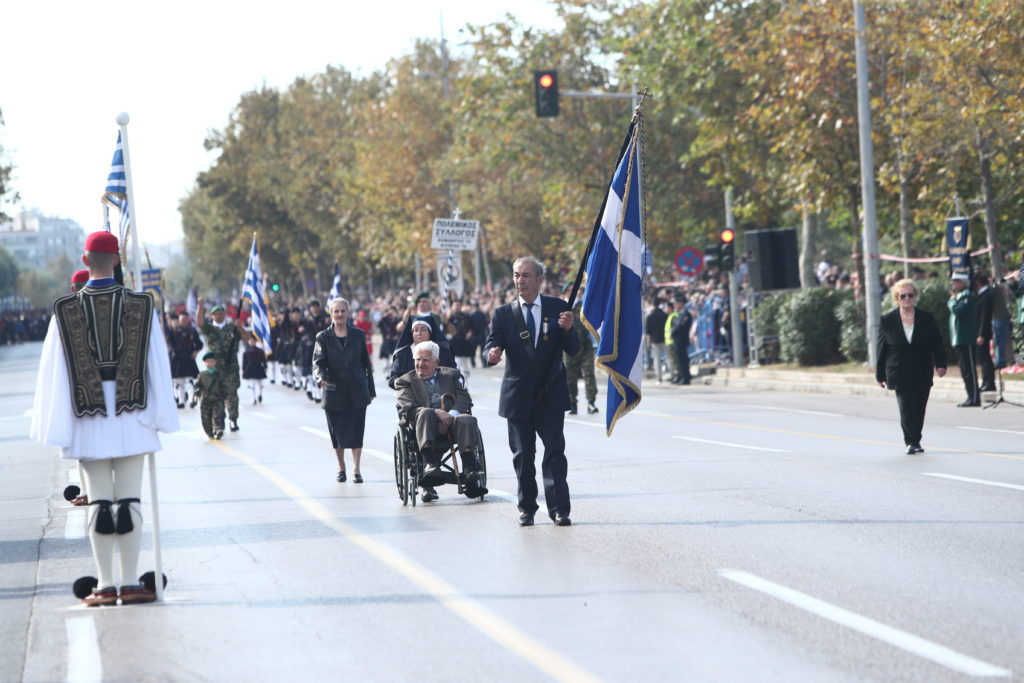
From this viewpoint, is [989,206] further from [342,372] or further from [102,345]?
[102,345]

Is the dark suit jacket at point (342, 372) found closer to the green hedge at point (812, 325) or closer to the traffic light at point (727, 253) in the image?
the green hedge at point (812, 325)

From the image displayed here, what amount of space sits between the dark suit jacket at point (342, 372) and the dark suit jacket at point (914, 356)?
489cm

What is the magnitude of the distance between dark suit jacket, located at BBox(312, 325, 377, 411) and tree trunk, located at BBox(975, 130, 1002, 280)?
14.1 meters

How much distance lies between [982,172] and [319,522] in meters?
18.3

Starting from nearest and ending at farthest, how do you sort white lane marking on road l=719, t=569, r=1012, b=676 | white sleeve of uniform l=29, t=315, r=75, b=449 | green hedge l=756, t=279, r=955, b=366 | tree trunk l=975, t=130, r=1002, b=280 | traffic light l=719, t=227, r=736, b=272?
white lane marking on road l=719, t=569, r=1012, b=676 < white sleeve of uniform l=29, t=315, r=75, b=449 < tree trunk l=975, t=130, r=1002, b=280 < green hedge l=756, t=279, r=955, b=366 < traffic light l=719, t=227, r=736, b=272

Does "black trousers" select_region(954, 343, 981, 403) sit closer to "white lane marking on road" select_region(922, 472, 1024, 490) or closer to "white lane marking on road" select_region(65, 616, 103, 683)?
"white lane marking on road" select_region(922, 472, 1024, 490)

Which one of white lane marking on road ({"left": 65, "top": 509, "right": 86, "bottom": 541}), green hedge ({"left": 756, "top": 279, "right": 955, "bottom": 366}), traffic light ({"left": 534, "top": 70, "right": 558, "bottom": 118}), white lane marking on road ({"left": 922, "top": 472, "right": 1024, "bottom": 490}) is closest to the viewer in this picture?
white lane marking on road ({"left": 65, "top": 509, "right": 86, "bottom": 541})

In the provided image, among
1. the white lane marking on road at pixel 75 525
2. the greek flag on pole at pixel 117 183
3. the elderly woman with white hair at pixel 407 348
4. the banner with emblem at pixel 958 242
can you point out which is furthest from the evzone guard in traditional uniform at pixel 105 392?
the banner with emblem at pixel 958 242

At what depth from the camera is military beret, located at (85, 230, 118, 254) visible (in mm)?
7852

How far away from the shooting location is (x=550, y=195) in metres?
44.5

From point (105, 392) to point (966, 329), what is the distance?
16.2 metres

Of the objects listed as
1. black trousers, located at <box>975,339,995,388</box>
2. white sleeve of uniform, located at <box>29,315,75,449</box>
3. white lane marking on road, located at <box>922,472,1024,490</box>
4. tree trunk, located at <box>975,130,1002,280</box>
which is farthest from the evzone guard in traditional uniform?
tree trunk, located at <box>975,130,1002,280</box>

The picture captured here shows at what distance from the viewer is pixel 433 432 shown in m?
12.1

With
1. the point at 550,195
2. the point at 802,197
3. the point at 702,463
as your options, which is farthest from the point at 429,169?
the point at 702,463
